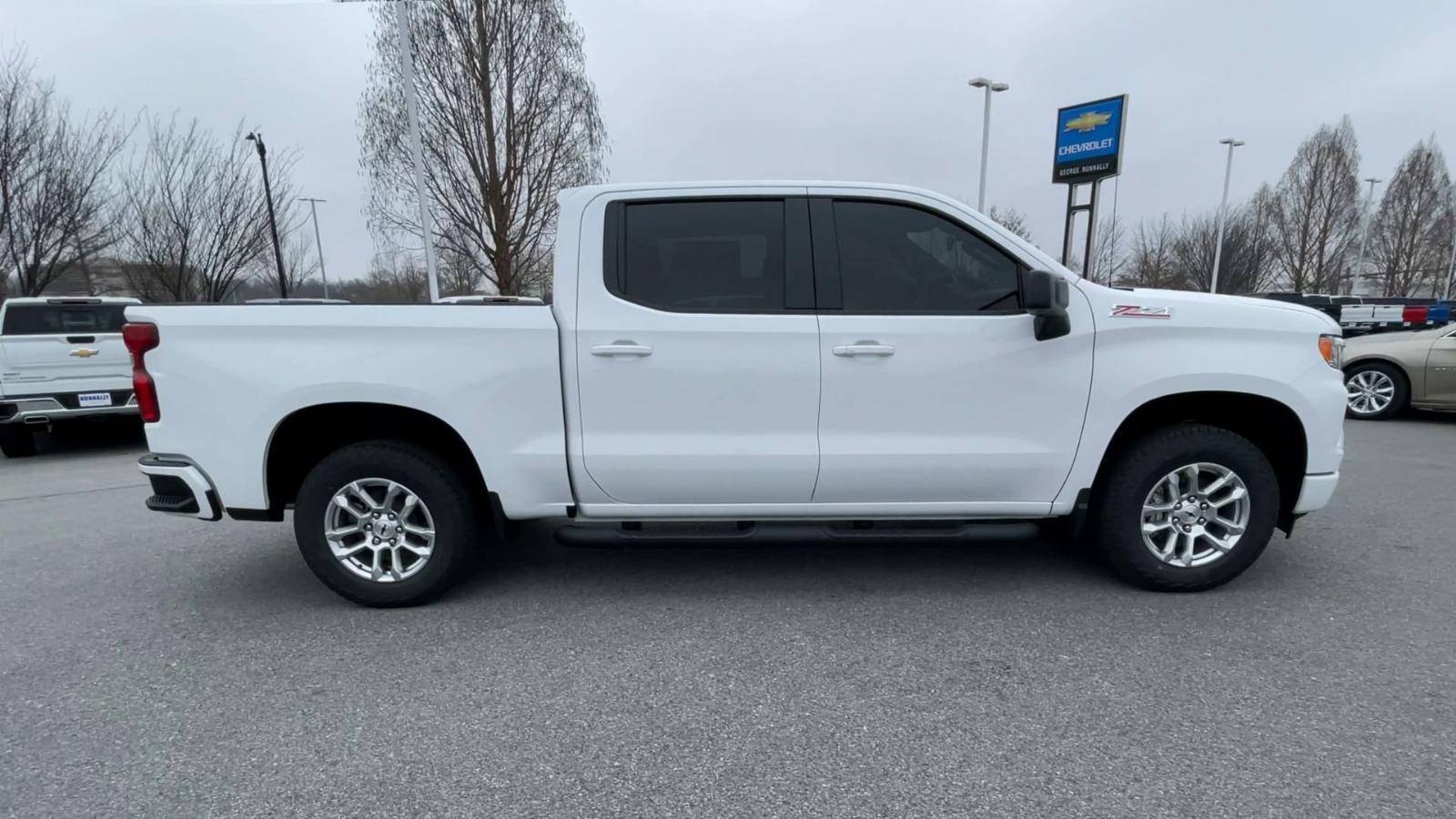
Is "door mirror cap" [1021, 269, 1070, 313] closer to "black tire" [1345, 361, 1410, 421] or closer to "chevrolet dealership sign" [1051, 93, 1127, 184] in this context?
"black tire" [1345, 361, 1410, 421]

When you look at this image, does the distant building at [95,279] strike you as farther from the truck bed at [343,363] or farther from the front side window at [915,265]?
the front side window at [915,265]

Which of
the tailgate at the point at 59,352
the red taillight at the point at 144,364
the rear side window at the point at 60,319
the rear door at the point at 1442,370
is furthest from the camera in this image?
the rear door at the point at 1442,370

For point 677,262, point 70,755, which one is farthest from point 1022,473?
point 70,755

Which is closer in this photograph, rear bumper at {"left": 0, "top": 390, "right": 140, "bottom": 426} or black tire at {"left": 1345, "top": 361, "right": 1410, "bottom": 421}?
rear bumper at {"left": 0, "top": 390, "right": 140, "bottom": 426}

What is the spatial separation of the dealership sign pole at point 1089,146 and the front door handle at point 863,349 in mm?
14841

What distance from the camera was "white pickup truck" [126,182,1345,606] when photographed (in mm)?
3301

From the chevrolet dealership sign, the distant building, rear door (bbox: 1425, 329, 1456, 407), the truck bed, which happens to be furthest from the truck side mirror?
the distant building

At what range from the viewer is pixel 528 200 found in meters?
16.7

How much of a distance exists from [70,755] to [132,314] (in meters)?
1.83

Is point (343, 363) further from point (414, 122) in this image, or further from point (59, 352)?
point (414, 122)

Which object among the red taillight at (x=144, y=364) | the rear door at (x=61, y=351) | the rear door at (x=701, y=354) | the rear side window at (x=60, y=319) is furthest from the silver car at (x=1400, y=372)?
the rear side window at (x=60, y=319)

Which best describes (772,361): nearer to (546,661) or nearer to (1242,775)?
(546,661)

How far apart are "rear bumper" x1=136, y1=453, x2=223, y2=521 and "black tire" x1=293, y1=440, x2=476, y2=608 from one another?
0.38m

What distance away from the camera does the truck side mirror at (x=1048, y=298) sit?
10.1 feet
